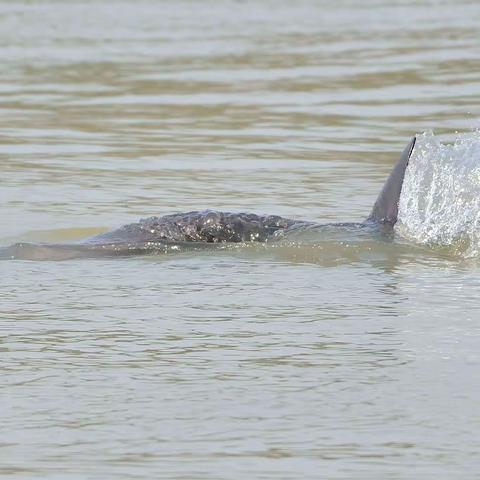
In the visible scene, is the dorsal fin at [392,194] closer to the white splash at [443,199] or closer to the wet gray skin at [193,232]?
the wet gray skin at [193,232]

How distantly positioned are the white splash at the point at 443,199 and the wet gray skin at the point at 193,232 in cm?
20

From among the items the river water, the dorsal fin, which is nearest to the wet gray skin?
the dorsal fin

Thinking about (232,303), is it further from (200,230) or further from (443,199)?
(443,199)

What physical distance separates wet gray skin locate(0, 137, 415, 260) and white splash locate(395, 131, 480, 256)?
20 cm

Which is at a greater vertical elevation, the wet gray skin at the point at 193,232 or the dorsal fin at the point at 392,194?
the dorsal fin at the point at 392,194

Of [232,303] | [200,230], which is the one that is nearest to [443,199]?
[200,230]

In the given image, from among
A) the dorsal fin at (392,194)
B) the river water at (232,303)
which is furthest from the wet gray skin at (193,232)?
the river water at (232,303)

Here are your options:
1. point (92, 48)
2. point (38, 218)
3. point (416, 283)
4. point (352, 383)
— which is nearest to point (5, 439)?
point (352, 383)

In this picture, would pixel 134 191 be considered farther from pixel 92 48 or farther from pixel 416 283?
pixel 92 48

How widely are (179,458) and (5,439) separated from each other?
60 centimetres

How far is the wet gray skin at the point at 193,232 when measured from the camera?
8625 mm

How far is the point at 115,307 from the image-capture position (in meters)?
7.39

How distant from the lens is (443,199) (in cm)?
940

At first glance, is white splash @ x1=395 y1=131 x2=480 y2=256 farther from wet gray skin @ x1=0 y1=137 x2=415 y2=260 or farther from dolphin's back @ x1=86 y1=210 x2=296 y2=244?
dolphin's back @ x1=86 y1=210 x2=296 y2=244
